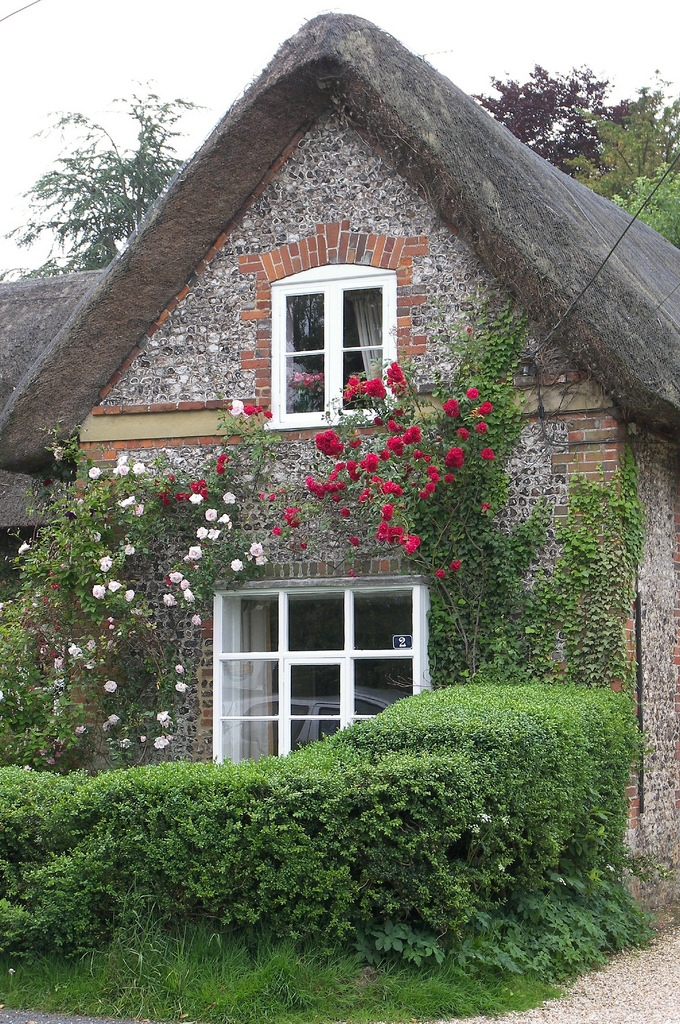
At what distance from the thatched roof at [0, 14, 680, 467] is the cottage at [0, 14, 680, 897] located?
2cm

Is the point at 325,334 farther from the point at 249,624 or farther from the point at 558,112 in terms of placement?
the point at 558,112

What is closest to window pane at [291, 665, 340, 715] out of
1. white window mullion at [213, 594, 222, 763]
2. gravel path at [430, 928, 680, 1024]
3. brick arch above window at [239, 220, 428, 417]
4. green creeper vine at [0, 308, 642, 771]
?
white window mullion at [213, 594, 222, 763]

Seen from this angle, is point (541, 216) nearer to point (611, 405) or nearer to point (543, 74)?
point (611, 405)

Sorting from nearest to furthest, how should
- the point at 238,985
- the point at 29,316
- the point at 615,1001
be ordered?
the point at 238,985
the point at 615,1001
the point at 29,316

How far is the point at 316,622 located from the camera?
912 cm

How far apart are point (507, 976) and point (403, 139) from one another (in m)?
6.02

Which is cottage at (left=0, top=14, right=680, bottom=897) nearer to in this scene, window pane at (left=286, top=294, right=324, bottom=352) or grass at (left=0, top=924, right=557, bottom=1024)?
window pane at (left=286, top=294, right=324, bottom=352)

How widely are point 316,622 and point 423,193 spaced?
3.44m

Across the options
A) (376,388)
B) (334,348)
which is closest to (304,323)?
(334,348)

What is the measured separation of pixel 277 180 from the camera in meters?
9.68

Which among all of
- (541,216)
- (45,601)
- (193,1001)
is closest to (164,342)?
(45,601)

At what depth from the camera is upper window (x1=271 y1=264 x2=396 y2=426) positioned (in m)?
9.25

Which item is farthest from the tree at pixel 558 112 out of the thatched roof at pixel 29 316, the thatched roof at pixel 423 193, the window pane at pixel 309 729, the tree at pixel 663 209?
the window pane at pixel 309 729

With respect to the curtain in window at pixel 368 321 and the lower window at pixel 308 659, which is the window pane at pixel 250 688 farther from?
the curtain in window at pixel 368 321
